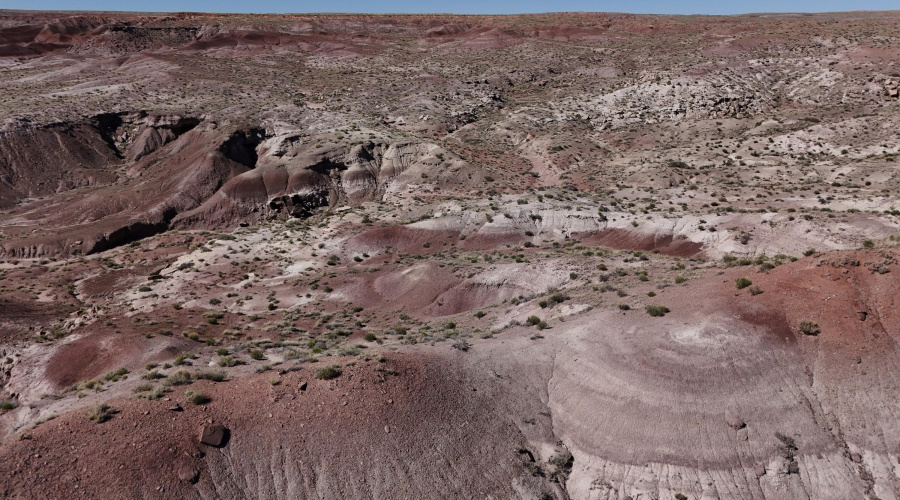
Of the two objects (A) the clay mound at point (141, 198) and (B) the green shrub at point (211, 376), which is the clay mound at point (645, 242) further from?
(A) the clay mound at point (141, 198)

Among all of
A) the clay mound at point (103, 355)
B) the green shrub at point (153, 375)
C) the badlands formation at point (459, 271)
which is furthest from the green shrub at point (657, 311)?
the clay mound at point (103, 355)

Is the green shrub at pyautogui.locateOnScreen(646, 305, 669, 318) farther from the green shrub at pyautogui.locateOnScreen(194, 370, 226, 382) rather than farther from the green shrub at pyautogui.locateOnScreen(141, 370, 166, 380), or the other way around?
the green shrub at pyautogui.locateOnScreen(141, 370, 166, 380)

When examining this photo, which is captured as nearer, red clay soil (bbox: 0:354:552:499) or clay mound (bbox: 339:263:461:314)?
red clay soil (bbox: 0:354:552:499)

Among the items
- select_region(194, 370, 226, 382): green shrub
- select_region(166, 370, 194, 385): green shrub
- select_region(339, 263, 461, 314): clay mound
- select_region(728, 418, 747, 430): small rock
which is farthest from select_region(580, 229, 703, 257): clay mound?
select_region(166, 370, 194, 385): green shrub

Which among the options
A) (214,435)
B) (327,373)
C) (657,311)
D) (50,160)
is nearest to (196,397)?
(214,435)

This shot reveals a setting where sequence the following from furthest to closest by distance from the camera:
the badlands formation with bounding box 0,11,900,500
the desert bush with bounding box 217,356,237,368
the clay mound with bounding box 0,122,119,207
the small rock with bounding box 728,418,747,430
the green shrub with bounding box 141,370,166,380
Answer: the clay mound with bounding box 0,122,119,207 → the desert bush with bounding box 217,356,237,368 → the green shrub with bounding box 141,370,166,380 → the small rock with bounding box 728,418,747,430 → the badlands formation with bounding box 0,11,900,500

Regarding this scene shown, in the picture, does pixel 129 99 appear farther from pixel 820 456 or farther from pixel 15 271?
pixel 820 456
